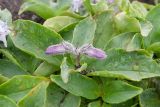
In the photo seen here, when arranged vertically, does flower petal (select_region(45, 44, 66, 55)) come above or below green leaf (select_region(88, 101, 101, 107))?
above

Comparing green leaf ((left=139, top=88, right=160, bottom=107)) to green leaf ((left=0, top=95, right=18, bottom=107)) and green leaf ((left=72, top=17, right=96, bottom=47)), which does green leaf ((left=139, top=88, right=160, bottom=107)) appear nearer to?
green leaf ((left=72, top=17, right=96, bottom=47))

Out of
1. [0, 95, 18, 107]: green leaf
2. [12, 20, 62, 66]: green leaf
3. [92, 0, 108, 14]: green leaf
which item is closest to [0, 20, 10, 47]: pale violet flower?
[12, 20, 62, 66]: green leaf

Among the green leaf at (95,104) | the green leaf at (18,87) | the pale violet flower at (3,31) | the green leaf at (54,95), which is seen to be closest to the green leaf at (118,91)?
the green leaf at (95,104)

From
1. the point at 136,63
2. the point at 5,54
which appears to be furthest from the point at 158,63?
the point at 5,54

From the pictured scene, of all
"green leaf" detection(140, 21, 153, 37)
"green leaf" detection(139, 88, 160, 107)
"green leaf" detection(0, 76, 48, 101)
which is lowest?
"green leaf" detection(139, 88, 160, 107)

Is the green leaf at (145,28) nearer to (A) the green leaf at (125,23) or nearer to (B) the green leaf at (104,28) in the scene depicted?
(A) the green leaf at (125,23)

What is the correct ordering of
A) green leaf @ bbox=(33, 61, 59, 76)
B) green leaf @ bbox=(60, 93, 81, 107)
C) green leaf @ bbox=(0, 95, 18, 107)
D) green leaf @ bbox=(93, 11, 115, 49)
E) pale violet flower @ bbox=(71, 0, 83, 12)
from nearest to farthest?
1. green leaf @ bbox=(0, 95, 18, 107)
2. green leaf @ bbox=(60, 93, 81, 107)
3. green leaf @ bbox=(33, 61, 59, 76)
4. green leaf @ bbox=(93, 11, 115, 49)
5. pale violet flower @ bbox=(71, 0, 83, 12)
